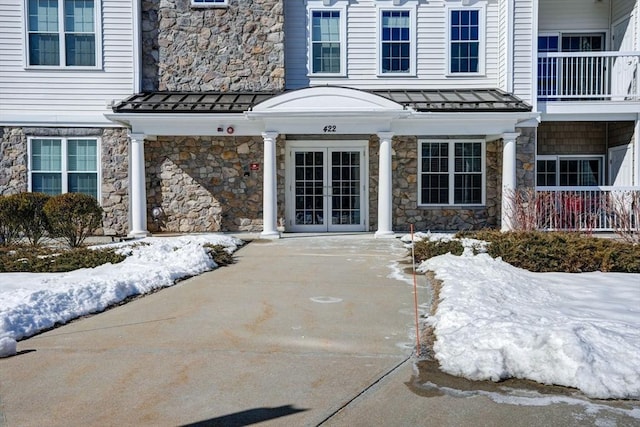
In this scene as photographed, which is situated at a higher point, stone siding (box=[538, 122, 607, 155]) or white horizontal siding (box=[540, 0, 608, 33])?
white horizontal siding (box=[540, 0, 608, 33])

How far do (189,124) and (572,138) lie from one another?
11.2 m

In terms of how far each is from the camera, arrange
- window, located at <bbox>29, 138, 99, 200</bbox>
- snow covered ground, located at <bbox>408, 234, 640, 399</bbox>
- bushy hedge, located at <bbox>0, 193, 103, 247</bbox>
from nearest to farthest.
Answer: snow covered ground, located at <bbox>408, 234, 640, 399</bbox> < bushy hedge, located at <bbox>0, 193, 103, 247</bbox> < window, located at <bbox>29, 138, 99, 200</bbox>

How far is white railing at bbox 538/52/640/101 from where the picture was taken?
1543cm

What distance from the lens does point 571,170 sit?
17.5 metres

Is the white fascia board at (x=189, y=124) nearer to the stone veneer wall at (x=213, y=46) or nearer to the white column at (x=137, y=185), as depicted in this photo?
the white column at (x=137, y=185)

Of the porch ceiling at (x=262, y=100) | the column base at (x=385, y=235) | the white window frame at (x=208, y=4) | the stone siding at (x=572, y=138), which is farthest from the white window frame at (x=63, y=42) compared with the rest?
the stone siding at (x=572, y=138)

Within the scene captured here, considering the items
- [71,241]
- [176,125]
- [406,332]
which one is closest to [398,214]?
[176,125]

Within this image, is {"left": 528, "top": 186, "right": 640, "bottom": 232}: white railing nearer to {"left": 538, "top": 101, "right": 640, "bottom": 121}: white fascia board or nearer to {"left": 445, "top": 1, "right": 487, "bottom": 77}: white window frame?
{"left": 538, "top": 101, "right": 640, "bottom": 121}: white fascia board

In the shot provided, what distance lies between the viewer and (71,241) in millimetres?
12586

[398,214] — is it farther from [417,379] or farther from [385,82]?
[417,379]

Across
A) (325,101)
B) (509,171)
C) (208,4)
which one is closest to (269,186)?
(325,101)

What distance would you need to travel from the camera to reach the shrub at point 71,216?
40.5 ft

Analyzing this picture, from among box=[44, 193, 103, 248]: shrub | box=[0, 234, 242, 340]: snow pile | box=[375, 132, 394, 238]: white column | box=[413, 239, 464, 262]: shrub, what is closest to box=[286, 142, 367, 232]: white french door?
box=[375, 132, 394, 238]: white column

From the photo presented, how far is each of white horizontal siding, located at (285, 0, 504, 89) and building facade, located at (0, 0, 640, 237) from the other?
1.5 inches
